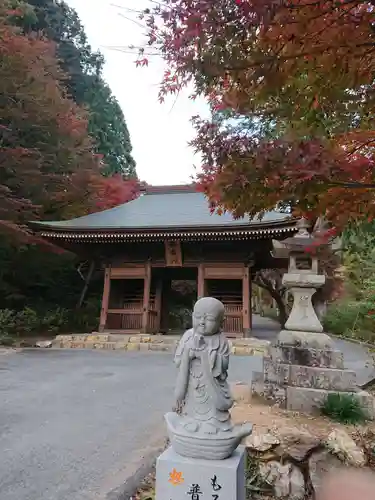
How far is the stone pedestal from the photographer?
2.27 metres

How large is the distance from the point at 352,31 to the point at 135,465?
3.58 m

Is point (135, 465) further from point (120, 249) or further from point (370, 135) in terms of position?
point (120, 249)

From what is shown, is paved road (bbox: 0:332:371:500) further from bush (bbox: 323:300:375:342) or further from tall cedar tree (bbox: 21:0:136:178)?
tall cedar tree (bbox: 21:0:136:178)

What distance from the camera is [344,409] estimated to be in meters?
4.54

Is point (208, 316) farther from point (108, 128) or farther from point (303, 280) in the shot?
point (108, 128)

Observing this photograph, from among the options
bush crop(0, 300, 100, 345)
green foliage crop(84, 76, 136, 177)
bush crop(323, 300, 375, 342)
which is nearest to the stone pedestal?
bush crop(0, 300, 100, 345)

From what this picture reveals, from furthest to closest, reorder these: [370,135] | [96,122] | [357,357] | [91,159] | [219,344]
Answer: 1. [96,122]
2. [91,159]
3. [357,357]
4. [370,135]
5. [219,344]

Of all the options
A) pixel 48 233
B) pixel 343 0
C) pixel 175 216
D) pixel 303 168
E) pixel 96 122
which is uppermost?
pixel 96 122

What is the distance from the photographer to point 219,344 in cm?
249

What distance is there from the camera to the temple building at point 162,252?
11.9 meters

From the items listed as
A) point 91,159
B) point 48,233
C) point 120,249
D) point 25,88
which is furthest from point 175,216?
point 25,88

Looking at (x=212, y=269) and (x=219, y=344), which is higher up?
(x=212, y=269)

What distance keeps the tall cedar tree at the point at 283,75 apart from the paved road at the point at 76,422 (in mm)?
2489

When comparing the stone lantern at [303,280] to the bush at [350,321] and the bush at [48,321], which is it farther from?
the bush at [48,321]
